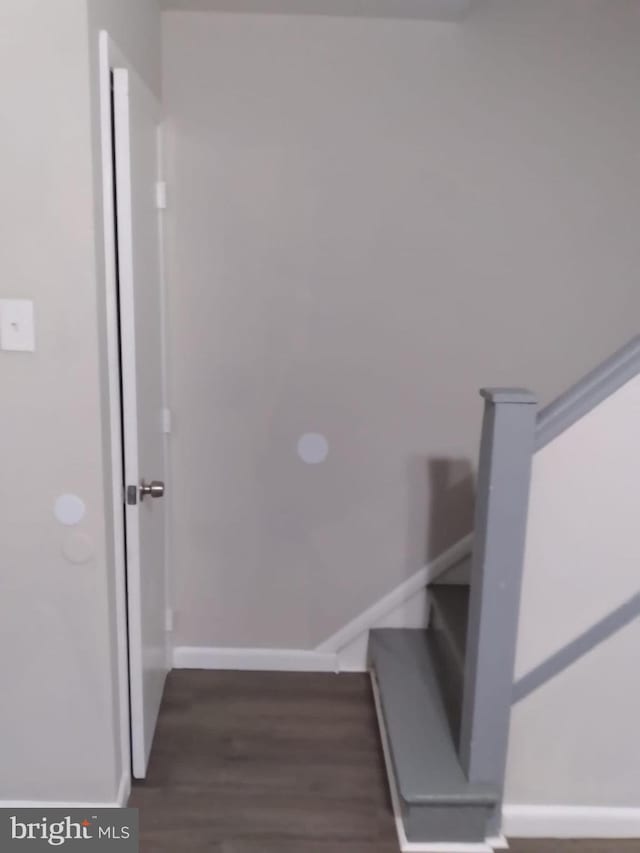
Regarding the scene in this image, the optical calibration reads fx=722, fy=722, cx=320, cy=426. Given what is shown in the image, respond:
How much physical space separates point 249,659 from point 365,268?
155cm

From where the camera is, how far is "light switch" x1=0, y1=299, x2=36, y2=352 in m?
1.70

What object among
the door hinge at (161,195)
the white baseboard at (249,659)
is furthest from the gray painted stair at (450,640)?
the door hinge at (161,195)

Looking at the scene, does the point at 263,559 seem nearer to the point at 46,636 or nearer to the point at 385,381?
the point at 385,381

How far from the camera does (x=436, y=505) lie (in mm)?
2736

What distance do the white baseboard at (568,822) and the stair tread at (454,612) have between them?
429 mm

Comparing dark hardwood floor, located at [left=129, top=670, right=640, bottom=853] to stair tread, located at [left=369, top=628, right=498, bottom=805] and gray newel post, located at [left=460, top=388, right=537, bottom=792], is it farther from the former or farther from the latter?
gray newel post, located at [left=460, top=388, right=537, bottom=792]

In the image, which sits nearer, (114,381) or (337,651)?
(114,381)

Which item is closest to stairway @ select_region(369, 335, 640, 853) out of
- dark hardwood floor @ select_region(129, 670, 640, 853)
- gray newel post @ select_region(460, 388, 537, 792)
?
gray newel post @ select_region(460, 388, 537, 792)

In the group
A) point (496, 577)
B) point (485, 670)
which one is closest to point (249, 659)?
point (485, 670)

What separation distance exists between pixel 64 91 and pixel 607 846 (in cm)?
239

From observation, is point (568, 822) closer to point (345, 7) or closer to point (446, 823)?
point (446, 823)

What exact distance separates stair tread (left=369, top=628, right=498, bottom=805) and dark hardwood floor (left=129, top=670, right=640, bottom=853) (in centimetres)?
17

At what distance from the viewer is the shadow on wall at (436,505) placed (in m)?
2.71

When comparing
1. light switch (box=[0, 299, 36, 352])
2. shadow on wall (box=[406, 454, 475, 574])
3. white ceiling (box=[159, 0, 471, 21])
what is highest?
white ceiling (box=[159, 0, 471, 21])
